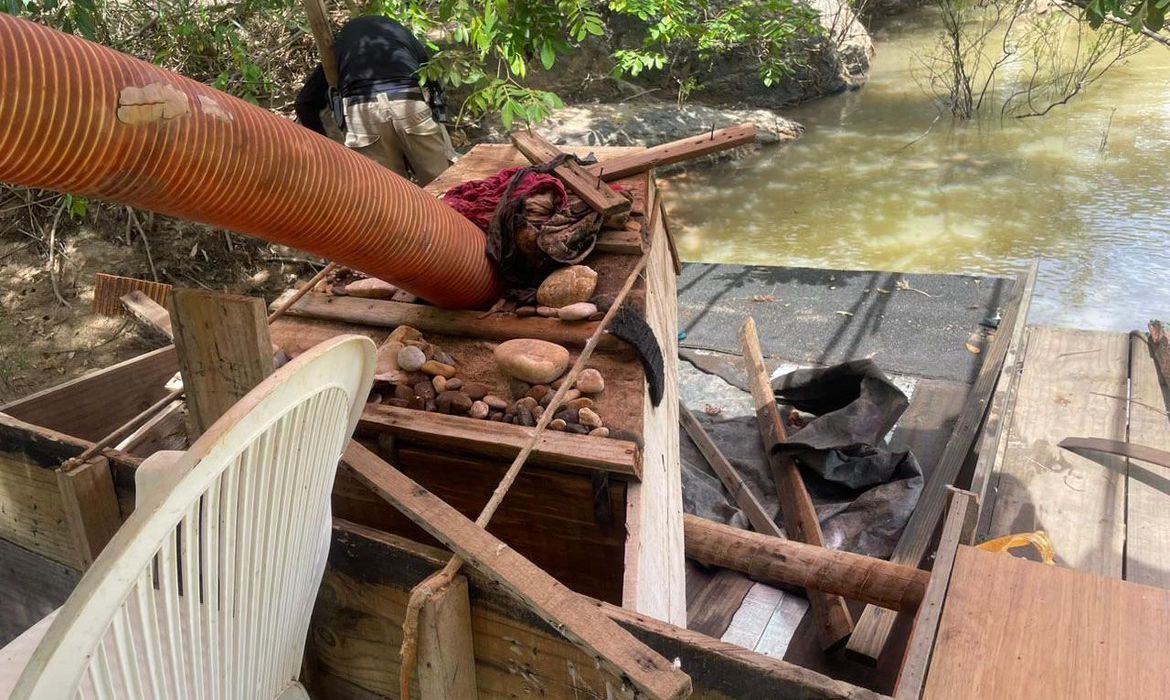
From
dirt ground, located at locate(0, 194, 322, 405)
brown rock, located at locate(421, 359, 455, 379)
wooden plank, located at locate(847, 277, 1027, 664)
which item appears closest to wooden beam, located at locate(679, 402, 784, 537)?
wooden plank, located at locate(847, 277, 1027, 664)

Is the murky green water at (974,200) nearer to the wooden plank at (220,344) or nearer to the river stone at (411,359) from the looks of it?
the river stone at (411,359)

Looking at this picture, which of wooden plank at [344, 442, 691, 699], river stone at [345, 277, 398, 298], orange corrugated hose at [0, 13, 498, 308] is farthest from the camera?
river stone at [345, 277, 398, 298]

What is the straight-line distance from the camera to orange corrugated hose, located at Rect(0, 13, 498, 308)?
1.23 metres

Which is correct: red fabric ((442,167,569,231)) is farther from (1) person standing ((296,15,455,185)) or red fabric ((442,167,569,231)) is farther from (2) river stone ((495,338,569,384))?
(1) person standing ((296,15,455,185))

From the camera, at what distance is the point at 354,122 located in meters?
4.82

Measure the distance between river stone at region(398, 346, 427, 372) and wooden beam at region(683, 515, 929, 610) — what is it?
0.96 metres

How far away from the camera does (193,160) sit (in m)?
1.46

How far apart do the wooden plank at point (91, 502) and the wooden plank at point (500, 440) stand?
564 millimetres

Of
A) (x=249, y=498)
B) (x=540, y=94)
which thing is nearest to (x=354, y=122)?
(x=540, y=94)

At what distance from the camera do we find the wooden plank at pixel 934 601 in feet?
4.00

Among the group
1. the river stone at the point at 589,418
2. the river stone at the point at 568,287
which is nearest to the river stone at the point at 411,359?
the river stone at the point at 568,287

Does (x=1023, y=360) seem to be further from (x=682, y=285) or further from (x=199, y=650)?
(x=199, y=650)

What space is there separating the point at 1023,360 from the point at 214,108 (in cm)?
342

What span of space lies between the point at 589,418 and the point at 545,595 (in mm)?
763
